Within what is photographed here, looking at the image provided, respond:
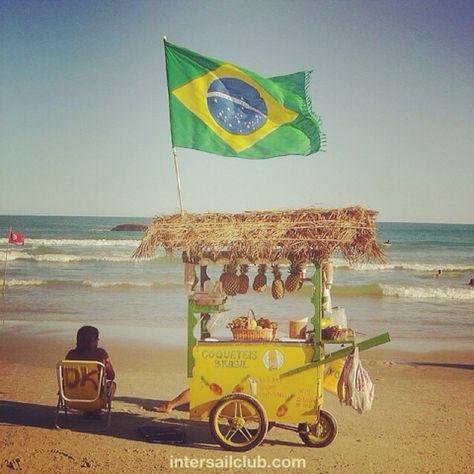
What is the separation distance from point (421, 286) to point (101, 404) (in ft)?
64.4

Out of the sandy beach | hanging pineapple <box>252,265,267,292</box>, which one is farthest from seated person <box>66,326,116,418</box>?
hanging pineapple <box>252,265,267,292</box>

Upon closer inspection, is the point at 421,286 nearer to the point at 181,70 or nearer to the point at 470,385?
the point at 470,385

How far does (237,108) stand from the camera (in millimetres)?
7418

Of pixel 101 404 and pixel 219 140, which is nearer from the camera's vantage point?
pixel 101 404

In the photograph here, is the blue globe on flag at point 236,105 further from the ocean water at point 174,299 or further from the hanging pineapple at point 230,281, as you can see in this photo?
the ocean water at point 174,299

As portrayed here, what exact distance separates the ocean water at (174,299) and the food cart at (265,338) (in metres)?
0.58

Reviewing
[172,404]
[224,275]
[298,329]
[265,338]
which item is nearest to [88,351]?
[172,404]

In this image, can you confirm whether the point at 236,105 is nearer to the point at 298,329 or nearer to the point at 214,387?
→ the point at 298,329

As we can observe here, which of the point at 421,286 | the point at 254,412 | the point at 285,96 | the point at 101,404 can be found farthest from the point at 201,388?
the point at 421,286

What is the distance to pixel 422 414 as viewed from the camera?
814 centimetres

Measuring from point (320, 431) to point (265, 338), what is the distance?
1219mm

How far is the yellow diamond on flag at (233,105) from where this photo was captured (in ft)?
24.1

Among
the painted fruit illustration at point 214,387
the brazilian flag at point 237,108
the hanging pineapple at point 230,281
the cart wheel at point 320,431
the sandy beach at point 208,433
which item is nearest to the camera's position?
Result: the sandy beach at point 208,433

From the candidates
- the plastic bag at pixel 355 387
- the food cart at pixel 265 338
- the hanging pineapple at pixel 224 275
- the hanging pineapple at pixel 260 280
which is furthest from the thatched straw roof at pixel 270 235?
the plastic bag at pixel 355 387
